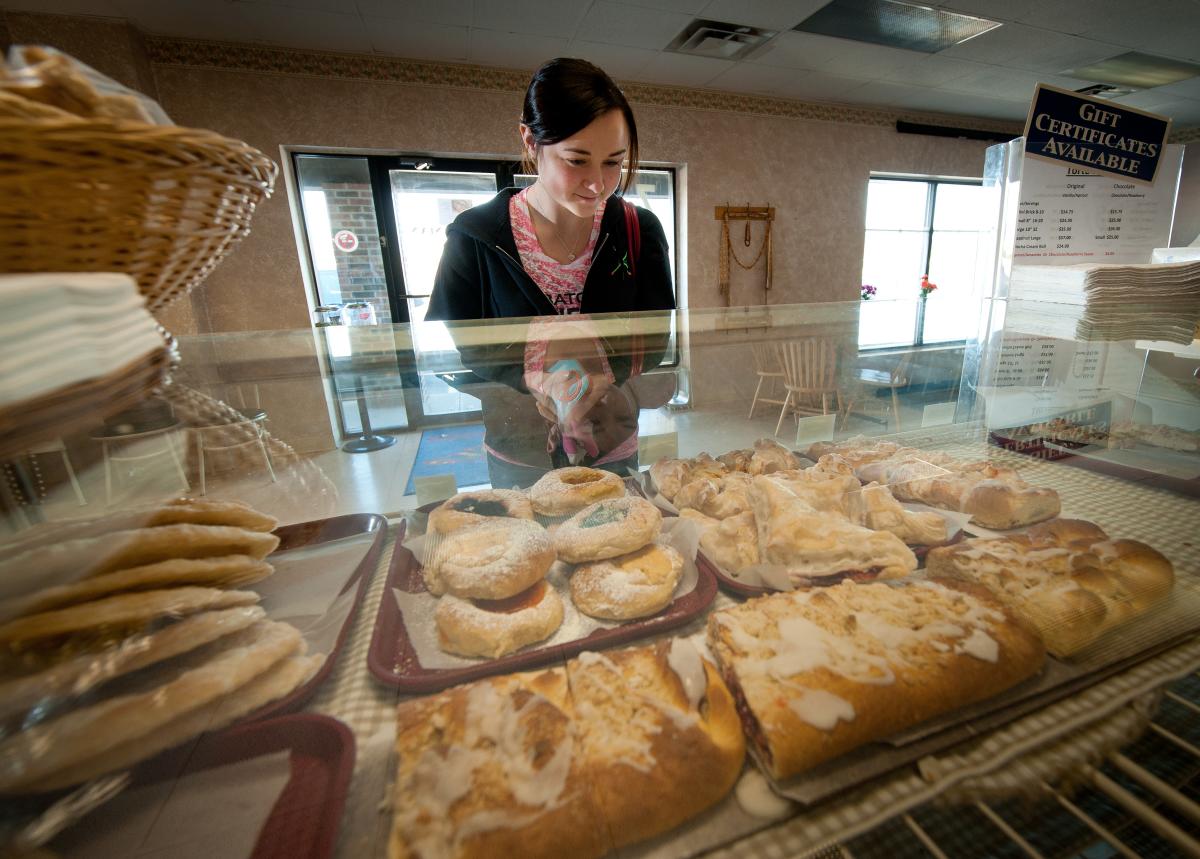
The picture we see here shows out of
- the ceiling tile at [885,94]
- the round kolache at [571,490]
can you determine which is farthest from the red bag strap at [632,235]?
the ceiling tile at [885,94]

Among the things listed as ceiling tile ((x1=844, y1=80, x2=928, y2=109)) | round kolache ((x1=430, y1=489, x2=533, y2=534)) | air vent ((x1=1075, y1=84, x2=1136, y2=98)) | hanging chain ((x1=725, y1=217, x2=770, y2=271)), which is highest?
ceiling tile ((x1=844, y1=80, x2=928, y2=109))

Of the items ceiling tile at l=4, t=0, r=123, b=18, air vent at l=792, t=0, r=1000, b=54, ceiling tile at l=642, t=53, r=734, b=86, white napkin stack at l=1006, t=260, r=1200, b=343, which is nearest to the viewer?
white napkin stack at l=1006, t=260, r=1200, b=343

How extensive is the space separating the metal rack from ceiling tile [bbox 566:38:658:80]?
5.50 m

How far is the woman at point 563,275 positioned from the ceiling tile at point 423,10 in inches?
120

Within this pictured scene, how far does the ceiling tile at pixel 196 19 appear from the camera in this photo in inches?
138

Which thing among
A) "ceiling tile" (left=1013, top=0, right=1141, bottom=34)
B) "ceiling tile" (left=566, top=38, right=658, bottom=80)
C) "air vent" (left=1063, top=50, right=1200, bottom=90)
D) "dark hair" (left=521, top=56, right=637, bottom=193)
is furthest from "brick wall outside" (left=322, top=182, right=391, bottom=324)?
"air vent" (left=1063, top=50, right=1200, bottom=90)

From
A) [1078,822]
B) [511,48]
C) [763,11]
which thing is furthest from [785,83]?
[1078,822]

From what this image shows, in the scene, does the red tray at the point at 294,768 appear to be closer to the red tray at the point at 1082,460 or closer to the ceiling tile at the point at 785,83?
the red tray at the point at 1082,460

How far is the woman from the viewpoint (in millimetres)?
1146

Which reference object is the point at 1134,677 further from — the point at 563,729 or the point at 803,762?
the point at 563,729

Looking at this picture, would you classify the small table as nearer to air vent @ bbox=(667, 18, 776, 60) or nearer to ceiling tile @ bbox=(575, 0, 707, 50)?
ceiling tile @ bbox=(575, 0, 707, 50)

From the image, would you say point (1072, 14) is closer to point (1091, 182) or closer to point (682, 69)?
point (682, 69)

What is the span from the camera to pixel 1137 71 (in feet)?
16.8

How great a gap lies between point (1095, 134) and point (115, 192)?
2134 mm
